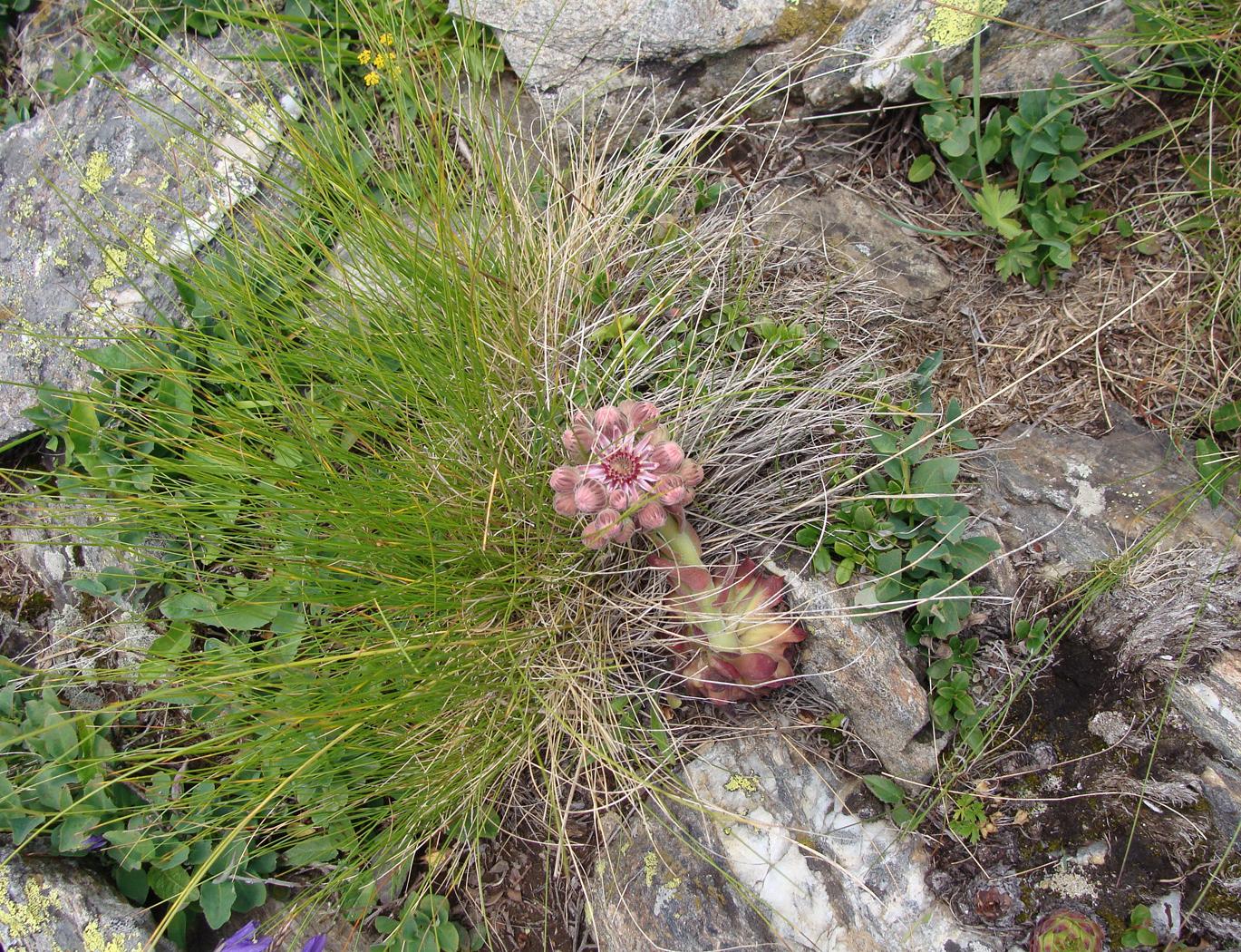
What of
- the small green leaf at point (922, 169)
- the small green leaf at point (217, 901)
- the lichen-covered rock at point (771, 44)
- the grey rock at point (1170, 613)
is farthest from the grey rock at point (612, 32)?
the small green leaf at point (217, 901)

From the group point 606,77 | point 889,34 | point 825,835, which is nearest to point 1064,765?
point 825,835

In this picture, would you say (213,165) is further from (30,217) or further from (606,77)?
(606,77)

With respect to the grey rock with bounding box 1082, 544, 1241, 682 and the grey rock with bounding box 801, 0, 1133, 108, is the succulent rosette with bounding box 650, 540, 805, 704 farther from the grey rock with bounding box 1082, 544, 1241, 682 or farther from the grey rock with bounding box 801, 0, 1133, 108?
the grey rock with bounding box 801, 0, 1133, 108

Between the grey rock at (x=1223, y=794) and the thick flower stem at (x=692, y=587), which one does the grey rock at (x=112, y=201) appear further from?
the grey rock at (x=1223, y=794)

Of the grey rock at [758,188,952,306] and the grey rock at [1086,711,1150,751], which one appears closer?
the grey rock at [1086,711,1150,751]

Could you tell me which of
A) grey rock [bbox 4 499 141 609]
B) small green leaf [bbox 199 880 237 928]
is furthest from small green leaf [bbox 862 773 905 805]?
grey rock [bbox 4 499 141 609]

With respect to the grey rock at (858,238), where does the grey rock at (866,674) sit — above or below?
below

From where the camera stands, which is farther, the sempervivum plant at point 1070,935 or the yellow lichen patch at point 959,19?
the yellow lichen patch at point 959,19
